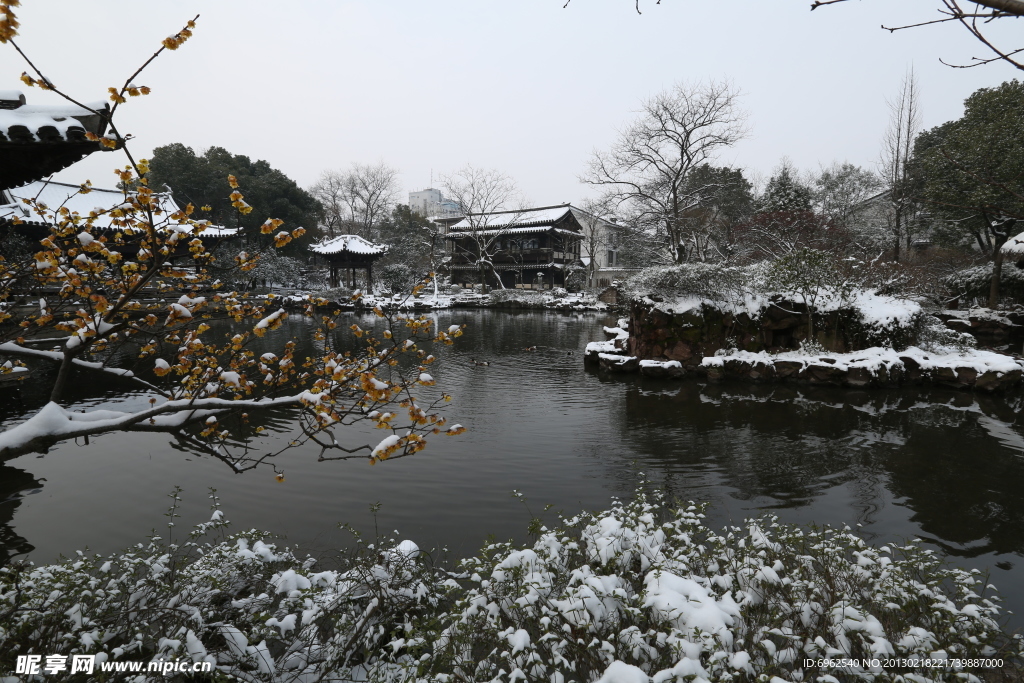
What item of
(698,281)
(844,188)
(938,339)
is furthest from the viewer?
(844,188)

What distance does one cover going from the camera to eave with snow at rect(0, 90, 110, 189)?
3205 millimetres

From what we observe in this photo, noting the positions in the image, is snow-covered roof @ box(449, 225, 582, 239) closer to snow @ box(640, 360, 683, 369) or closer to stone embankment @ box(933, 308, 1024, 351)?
stone embankment @ box(933, 308, 1024, 351)

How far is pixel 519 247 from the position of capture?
4397cm

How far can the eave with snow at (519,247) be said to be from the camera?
42.3 m

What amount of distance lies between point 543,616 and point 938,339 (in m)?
14.9

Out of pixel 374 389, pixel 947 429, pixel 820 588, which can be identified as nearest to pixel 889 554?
pixel 820 588

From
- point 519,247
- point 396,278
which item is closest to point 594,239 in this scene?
point 519,247

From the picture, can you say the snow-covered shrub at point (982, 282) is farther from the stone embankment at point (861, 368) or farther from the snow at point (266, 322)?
the snow at point (266, 322)

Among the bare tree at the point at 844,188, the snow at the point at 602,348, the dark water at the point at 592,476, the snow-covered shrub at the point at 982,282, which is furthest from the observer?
the bare tree at the point at 844,188

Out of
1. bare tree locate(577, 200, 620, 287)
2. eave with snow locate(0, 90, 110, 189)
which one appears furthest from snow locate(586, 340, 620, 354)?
bare tree locate(577, 200, 620, 287)

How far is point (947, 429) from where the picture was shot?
350 inches

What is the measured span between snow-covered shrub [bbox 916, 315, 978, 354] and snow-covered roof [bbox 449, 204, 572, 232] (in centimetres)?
3160

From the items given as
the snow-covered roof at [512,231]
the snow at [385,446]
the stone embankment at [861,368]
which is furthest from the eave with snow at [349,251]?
the snow at [385,446]

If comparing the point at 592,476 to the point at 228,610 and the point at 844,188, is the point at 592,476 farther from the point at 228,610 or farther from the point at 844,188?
the point at 844,188
